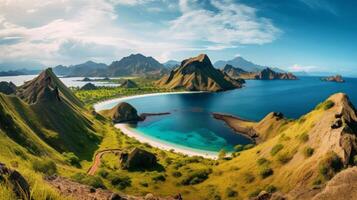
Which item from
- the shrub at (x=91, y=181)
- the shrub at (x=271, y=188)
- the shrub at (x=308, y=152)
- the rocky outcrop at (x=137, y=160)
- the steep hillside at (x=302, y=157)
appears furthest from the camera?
the rocky outcrop at (x=137, y=160)

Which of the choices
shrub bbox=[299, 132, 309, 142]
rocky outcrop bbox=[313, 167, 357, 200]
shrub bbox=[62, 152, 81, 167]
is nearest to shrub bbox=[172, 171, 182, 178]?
shrub bbox=[62, 152, 81, 167]

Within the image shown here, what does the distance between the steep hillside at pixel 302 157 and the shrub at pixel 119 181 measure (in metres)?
20.3

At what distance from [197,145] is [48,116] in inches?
2804

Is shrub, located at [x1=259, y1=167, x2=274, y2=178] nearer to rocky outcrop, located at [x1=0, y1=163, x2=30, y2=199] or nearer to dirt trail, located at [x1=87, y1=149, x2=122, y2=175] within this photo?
dirt trail, located at [x1=87, y1=149, x2=122, y2=175]

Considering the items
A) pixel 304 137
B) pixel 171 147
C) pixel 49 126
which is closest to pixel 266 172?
pixel 304 137

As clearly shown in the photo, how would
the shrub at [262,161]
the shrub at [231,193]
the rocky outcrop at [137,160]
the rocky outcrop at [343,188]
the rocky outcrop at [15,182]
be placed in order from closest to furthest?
the rocky outcrop at [15,182] → the rocky outcrop at [343,188] → the shrub at [231,193] → the shrub at [262,161] → the rocky outcrop at [137,160]

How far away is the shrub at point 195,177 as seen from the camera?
270 ft

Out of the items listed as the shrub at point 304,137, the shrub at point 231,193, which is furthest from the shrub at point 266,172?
the shrub at point 304,137

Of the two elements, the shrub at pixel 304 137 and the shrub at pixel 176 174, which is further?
the shrub at pixel 176 174

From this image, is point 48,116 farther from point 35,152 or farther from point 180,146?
point 180,146

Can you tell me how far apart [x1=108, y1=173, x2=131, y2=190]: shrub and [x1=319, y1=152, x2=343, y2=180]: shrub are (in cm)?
4749

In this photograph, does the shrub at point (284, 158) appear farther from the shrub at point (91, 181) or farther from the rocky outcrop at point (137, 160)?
the rocky outcrop at point (137, 160)

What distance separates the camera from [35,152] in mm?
90062

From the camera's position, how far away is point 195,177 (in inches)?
3300
